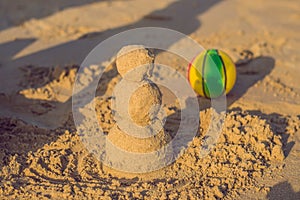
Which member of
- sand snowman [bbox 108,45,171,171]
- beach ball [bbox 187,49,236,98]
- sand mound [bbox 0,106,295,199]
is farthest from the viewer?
beach ball [bbox 187,49,236,98]

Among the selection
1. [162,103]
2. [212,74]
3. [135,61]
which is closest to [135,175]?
[135,61]

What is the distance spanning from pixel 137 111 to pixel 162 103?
4.72ft

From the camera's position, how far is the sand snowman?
4.85 meters

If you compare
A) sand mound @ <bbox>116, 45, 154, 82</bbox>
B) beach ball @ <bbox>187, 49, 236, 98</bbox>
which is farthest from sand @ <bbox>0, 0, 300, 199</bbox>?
sand mound @ <bbox>116, 45, 154, 82</bbox>

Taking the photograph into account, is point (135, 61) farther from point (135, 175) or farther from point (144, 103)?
point (135, 175)

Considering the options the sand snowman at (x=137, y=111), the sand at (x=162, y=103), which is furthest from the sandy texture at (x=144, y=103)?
the sand at (x=162, y=103)

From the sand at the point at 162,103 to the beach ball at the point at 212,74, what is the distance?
7.8 inches

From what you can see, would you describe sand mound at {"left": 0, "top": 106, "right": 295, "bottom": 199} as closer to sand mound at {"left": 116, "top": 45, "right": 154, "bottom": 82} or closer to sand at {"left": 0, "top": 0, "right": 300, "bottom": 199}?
sand at {"left": 0, "top": 0, "right": 300, "bottom": 199}

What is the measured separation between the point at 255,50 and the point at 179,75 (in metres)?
1.64

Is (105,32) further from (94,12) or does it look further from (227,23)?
(227,23)

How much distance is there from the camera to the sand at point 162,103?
15.9 feet

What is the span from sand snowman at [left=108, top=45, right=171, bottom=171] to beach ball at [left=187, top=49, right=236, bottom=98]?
142cm

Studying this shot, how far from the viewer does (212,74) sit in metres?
6.36

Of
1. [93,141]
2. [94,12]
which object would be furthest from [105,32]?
[93,141]
